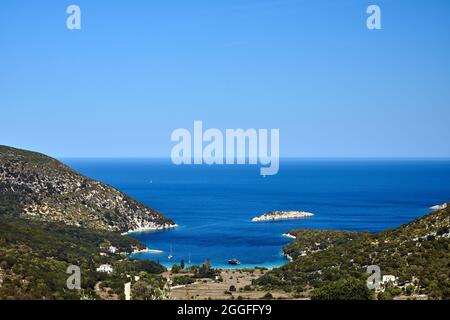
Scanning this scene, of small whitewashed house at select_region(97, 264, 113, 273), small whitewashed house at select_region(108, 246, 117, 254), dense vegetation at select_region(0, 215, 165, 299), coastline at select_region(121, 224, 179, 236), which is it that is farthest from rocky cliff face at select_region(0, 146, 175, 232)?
small whitewashed house at select_region(97, 264, 113, 273)

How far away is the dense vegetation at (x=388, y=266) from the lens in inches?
1363

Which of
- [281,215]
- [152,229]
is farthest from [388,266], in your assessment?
[281,215]

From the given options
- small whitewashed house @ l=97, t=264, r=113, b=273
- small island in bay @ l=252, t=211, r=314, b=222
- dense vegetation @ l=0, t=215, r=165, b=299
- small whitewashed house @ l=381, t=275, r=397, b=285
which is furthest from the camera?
small island in bay @ l=252, t=211, r=314, b=222

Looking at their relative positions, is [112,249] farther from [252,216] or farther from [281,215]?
[281,215]

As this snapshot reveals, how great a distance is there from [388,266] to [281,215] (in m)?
90.5

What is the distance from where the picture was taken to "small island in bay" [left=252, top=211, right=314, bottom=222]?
13148 centimetres

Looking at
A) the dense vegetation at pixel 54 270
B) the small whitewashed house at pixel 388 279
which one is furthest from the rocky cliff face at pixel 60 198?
the small whitewashed house at pixel 388 279

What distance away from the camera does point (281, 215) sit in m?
135

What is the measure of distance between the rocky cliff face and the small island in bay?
25.3m

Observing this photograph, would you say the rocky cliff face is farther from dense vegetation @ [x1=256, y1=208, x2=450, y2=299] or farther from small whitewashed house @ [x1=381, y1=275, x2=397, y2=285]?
small whitewashed house @ [x1=381, y1=275, x2=397, y2=285]

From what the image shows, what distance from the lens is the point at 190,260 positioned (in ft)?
263

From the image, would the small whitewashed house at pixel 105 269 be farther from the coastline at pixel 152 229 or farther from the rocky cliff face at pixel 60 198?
the coastline at pixel 152 229

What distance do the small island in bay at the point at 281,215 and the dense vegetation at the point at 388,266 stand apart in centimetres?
7074
